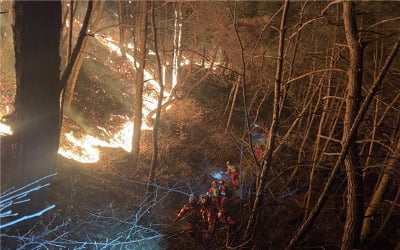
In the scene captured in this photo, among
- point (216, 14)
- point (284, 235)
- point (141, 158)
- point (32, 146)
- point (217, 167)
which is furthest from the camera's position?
point (217, 167)

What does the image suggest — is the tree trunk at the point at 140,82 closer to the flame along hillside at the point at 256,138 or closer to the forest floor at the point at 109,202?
the flame along hillside at the point at 256,138

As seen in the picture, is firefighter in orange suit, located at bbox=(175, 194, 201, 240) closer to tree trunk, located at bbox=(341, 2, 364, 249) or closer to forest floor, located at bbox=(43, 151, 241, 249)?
forest floor, located at bbox=(43, 151, 241, 249)

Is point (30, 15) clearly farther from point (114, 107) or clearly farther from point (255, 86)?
point (114, 107)

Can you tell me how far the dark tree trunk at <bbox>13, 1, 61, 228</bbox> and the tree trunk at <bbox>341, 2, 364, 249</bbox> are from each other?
15.6ft

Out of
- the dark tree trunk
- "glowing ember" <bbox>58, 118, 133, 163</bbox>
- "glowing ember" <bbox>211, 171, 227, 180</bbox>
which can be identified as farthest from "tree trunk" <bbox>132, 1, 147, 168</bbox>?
the dark tree trunk

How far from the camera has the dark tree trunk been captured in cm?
562

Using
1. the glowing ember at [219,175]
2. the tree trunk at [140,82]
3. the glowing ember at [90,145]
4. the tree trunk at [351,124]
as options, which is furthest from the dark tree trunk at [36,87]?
Result: the glowing ember at [219,175]

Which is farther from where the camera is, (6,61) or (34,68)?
(6,61)


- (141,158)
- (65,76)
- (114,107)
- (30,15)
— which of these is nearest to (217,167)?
(141,158)

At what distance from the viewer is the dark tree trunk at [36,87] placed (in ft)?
18.4

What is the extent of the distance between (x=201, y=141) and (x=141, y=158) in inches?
135

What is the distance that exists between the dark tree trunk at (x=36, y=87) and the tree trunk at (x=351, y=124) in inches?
187

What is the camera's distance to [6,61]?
46.6 feet

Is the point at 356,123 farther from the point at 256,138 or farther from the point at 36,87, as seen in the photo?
the point at 256,138
